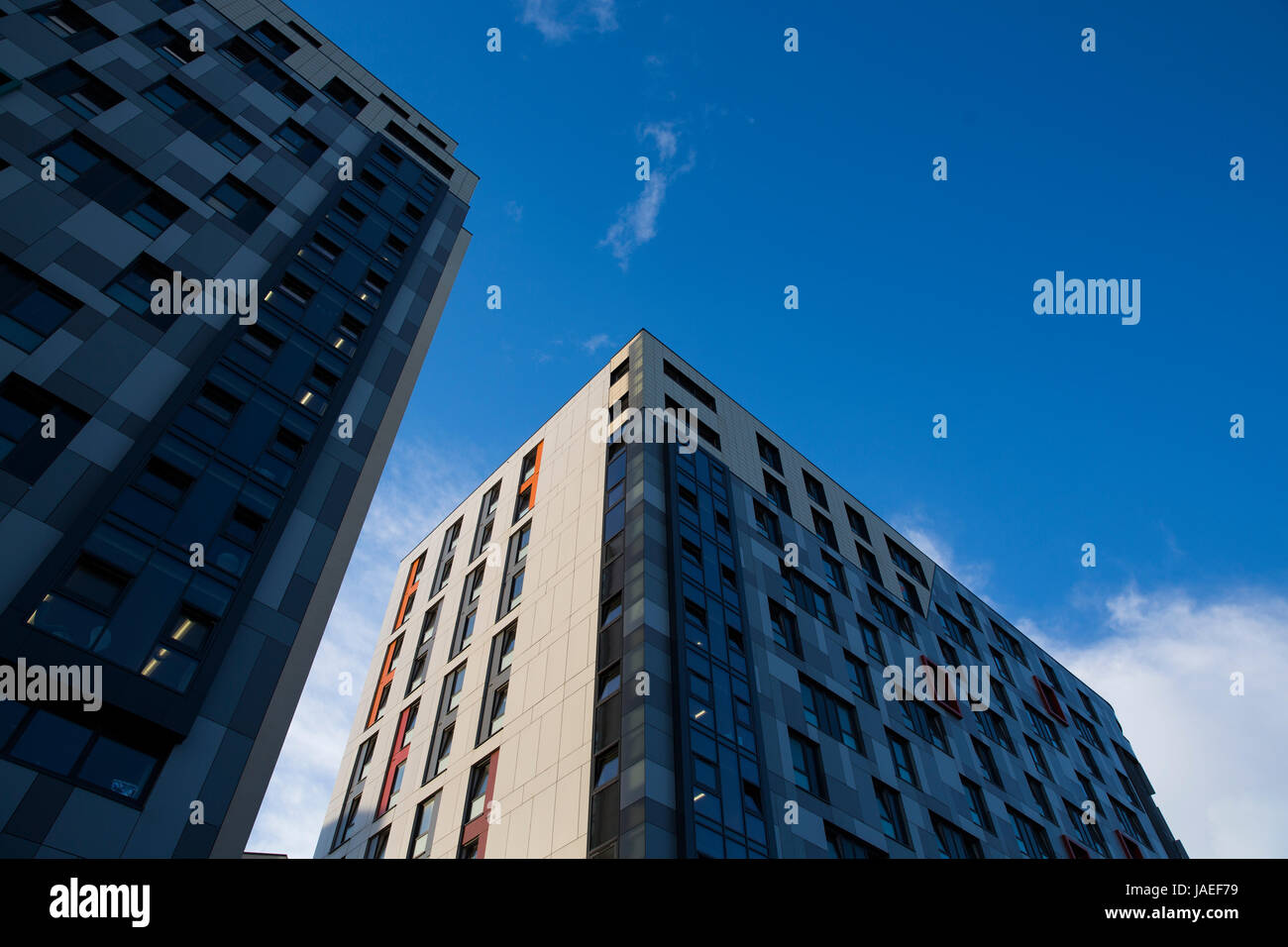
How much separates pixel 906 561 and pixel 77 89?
51069mm

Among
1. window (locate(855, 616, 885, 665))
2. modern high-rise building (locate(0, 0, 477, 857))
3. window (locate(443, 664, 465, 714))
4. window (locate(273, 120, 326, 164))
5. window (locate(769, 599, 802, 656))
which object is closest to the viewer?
modern high-rise building (locate(0, 0, 477, 857))

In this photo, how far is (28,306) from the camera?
21.1m

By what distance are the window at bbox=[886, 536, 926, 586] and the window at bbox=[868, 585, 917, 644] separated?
5.26m

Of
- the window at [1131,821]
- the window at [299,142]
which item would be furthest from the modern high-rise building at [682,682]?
the window at [299,142]

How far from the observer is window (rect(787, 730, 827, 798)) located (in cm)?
3312

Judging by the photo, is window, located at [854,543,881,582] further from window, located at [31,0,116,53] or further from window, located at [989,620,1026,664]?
window, located at [31,0,116,53]

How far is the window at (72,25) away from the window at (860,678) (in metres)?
41.6

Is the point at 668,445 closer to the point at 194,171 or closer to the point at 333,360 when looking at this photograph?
the point at 333,360

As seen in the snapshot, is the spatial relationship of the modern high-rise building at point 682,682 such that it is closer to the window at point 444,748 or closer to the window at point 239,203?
the window at point 444,748

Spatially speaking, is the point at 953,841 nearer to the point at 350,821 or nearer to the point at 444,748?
the point at 444,748

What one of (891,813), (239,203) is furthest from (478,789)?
(239,203)

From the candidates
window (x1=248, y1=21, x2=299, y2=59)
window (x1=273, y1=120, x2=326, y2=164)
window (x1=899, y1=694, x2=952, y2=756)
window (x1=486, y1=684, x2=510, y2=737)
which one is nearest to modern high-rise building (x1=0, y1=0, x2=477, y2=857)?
window (x1=273, y1=120, x2=326, y2=164)

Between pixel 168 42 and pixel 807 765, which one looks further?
pixel 807 765
